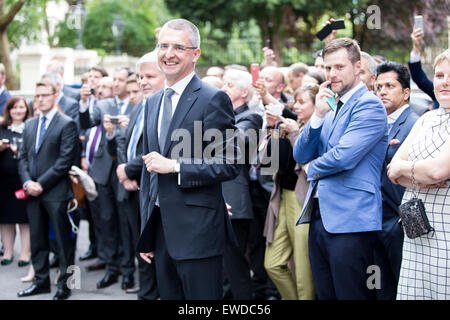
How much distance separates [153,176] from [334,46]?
68.2 inches

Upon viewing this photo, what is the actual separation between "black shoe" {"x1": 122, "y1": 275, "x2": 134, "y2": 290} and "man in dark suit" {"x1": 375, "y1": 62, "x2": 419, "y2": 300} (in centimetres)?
320

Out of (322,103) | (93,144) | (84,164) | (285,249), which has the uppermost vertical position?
(322,103)

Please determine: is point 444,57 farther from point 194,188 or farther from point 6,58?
point 6,58

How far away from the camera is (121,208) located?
6.84 metres

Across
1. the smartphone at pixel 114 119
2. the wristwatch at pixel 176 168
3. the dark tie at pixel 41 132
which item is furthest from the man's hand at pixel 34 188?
the wristwatch at pixel 176 168

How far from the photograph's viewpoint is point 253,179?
620cm

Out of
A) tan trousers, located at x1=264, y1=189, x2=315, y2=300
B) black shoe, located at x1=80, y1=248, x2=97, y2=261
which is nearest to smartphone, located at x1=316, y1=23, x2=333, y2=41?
tan trousers, located at x1=264, y1=189, x2=315, y2=300

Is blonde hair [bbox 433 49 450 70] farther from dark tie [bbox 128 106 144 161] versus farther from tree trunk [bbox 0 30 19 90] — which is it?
tree trunk [bbox 0 30 19 90]

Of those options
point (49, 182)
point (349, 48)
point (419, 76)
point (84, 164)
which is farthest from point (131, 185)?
point (419, 76)

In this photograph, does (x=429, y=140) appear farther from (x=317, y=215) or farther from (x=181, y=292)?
(x=181, y=292)

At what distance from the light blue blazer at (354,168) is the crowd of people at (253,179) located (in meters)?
0.01

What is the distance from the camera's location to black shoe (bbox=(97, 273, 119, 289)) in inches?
273

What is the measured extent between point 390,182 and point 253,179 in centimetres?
181
